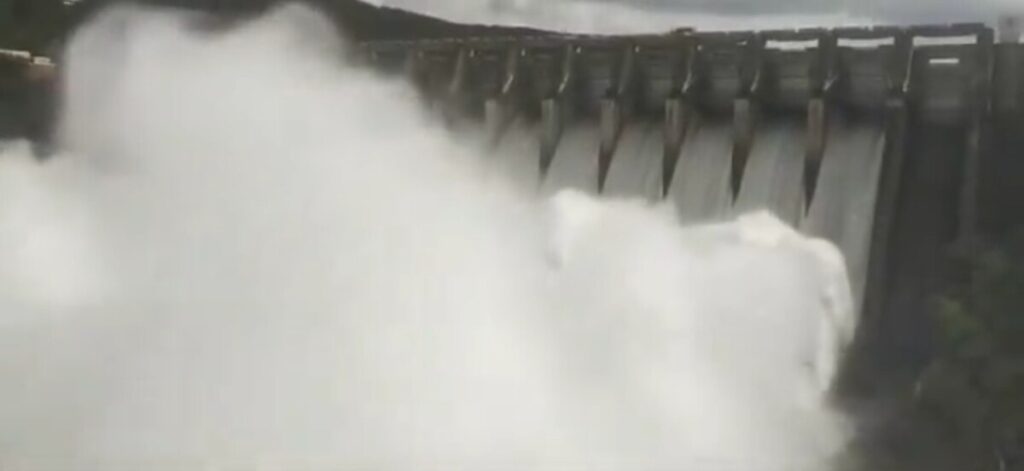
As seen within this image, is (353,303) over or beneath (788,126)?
beneath

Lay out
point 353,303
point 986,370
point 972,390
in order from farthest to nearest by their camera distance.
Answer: point 353,303
point 972,390
point 986,370

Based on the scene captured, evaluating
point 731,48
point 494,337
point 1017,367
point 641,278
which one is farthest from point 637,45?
point 1017,367

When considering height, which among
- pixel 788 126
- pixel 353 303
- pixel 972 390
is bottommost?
pixel 972 390

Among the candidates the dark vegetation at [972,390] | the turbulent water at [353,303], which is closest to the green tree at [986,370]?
the dark vegetation at [972,390]

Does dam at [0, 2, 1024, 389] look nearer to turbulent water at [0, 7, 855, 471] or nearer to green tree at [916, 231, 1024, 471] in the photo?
turbulent water at [0, 7, 855, 471]

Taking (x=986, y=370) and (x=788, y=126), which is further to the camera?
(x=788, y=126)

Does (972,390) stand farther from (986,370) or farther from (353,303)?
(353,303)

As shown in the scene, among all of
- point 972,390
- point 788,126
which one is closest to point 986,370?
point 972,390

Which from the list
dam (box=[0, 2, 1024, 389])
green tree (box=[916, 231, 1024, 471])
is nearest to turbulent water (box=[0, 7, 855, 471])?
dam (box=[0, 2, 1024, 389])

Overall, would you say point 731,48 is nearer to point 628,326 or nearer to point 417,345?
point 628,326

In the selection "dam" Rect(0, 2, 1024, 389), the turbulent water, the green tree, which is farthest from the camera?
"dam" Rect(0, 2, 1024, 389)

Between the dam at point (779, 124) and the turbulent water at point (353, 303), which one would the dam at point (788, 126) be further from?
the turbulent water at point (353, 303)
